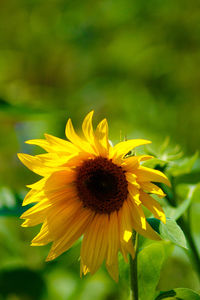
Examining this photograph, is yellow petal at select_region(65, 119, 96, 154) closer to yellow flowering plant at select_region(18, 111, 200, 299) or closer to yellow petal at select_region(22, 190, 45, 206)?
yellow flowering plant at select_region(18, 111, 200, 299)

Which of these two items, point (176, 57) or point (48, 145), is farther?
point (176, 57)

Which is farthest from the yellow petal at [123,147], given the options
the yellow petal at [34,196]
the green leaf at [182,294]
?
the green leaf at [182,294]

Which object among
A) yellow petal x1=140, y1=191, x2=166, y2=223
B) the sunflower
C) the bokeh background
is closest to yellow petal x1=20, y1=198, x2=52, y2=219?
the sunflower

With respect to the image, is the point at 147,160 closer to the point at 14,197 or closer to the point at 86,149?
the point at 86,149

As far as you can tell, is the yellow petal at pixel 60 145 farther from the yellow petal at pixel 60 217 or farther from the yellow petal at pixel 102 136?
the yellow petal at pixel 60 217

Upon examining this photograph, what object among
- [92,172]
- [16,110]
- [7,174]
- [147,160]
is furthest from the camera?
[7,174]

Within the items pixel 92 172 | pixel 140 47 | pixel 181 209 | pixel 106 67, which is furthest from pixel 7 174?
pixel 181 209
